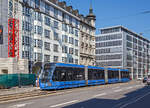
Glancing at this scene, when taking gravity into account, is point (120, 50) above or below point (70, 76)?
above

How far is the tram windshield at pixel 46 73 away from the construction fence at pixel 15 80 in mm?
7845

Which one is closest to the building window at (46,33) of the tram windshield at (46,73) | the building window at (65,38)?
the building window at (65,38)

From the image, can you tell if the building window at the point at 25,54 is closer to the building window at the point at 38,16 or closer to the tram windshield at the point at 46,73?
the building window at the point at 38,16

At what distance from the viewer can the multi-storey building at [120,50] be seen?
94.1 meters

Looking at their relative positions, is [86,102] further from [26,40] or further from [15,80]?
[26,40]

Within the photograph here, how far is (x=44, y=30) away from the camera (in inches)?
1837

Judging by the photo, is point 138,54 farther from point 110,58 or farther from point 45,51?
point 45,51

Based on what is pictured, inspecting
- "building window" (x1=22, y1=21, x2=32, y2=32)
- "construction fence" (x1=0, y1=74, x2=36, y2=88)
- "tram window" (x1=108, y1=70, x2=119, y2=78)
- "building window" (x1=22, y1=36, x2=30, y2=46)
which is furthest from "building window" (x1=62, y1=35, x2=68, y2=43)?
"construction fence" (x1=0, y1=74, x2=36, y2=88)

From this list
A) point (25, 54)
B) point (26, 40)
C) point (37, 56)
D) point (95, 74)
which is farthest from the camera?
point (37, 56)

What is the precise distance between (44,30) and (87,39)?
74.9 feet

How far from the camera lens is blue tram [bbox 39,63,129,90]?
2383 cm

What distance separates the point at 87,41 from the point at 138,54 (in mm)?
49748

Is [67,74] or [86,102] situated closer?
[86,102]

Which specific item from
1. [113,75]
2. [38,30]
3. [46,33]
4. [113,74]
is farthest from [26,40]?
[113,75]
